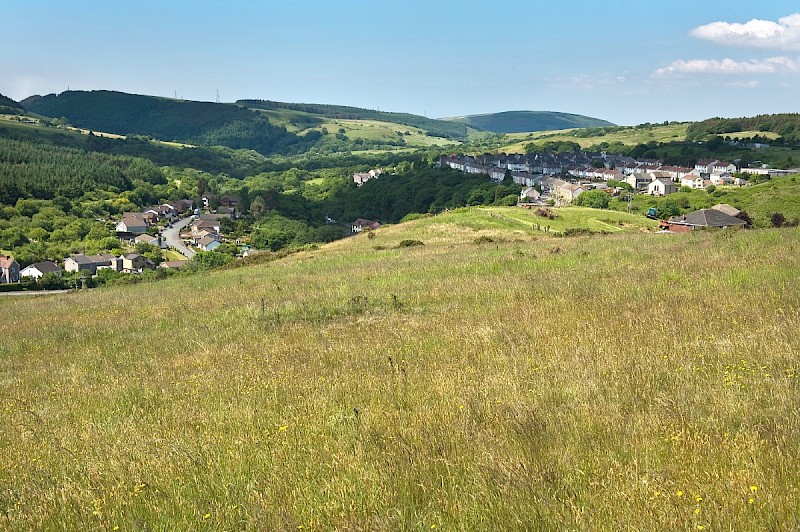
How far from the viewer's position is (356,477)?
4.39m

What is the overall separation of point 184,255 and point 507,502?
4366 inches

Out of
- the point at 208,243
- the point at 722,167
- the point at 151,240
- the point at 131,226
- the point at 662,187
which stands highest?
the point at 722,167

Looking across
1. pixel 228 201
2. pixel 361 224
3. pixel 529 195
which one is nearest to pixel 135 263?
pixel 361 224

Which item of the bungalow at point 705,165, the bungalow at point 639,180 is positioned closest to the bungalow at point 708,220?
the bungalow at point 639,180

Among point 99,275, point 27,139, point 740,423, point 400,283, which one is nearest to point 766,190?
point 400,283

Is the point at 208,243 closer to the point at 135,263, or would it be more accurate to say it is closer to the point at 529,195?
the point at 135,263

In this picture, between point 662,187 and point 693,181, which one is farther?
point 693,181

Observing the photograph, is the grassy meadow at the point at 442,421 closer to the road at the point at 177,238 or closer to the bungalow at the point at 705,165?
the road at the point at 177,238

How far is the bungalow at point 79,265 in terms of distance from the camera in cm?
8862

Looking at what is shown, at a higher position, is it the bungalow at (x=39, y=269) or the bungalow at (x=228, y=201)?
the bungalow at (x=228, y=201)

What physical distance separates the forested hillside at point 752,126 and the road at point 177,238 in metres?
145

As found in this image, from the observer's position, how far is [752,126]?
541 ft

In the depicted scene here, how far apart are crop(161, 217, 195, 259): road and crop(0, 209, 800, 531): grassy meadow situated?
100467 mm

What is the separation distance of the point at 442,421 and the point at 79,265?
98683mm
